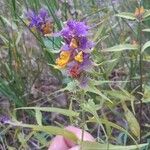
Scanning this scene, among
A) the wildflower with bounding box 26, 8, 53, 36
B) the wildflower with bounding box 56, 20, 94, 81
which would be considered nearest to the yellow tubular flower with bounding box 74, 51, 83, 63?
the wildflower with bounding box 56, 20, 94, 81

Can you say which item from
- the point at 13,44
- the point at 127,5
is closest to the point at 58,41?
the point at 13,44

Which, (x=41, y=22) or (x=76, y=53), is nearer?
(x=76, y=53)

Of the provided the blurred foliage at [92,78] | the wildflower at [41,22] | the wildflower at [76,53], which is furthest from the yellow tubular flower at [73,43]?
the wildflower at [41,22]

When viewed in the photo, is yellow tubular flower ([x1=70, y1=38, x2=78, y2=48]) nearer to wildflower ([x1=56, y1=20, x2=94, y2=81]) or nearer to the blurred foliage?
wildflower ([x1=56, y1=20, x2=94, y2=81])

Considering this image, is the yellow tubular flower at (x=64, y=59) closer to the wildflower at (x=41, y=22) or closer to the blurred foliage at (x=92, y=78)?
the blurred foliage at (x=92, y=78)

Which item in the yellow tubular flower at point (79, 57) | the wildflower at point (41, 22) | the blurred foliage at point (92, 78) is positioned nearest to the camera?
the yellow tubular flower at point (79, 57)

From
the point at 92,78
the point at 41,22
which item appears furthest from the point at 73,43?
the point at 41,22

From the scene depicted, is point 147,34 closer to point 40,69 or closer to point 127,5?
point 127,5

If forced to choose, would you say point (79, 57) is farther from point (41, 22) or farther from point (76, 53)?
point (41, 22)

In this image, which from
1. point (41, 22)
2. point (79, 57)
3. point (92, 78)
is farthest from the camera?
point (41, 22)
